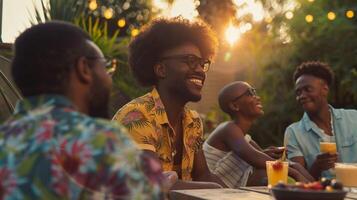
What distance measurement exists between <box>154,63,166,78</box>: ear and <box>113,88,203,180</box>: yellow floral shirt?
0.09 m

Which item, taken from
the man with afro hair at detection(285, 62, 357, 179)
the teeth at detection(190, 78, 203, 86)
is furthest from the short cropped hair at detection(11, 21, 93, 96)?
the man with afro hair at detection(285, 62, 357, 179)

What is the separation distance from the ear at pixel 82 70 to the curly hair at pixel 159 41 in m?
1.93

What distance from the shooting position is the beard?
1505 millimetres

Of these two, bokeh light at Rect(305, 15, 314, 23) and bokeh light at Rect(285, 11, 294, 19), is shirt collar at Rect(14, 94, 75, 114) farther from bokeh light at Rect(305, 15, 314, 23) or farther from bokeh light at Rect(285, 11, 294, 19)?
bokeh light at Rect(285, 11, 294, 19)

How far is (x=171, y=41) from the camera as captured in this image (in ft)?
11.2

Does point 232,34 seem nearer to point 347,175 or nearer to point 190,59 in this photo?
point 190,59

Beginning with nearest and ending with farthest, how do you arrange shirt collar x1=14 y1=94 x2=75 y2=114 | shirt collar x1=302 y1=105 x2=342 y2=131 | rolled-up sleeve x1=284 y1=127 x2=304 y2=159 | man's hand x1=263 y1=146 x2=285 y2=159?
shirt collar x1=14 y1=94 x2=75 y2=114
man's hand x1=263 y1=146 x2=285 y2=159
rolled-up sleeve x1=284 y1=127 x2=304 y2=159
shirt collar x1=302 y1=105 x2=342 y2=131

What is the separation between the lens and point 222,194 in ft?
8.69

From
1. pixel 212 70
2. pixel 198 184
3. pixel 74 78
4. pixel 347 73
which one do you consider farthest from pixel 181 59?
pixel 212 70

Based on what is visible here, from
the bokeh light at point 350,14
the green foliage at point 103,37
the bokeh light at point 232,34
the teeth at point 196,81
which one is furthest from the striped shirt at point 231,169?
the bokeh light at point 232,34

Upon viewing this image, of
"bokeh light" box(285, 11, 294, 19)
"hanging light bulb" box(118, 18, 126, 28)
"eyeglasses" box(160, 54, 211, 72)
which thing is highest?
"hanging light bulb" box(118, 18, 126, 28)

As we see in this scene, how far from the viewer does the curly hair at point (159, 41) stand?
3.44m

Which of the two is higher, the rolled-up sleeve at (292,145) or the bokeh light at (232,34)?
the bokeh light at (232,34)

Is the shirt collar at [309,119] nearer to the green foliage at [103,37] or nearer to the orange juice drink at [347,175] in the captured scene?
the green foliage at [103,37]
